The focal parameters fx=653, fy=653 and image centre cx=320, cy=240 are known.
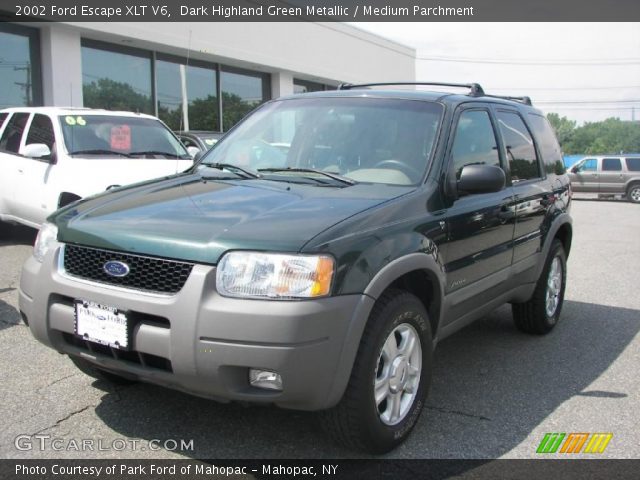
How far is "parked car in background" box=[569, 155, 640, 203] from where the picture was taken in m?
23.1

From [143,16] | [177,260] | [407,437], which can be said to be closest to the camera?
[177,260]

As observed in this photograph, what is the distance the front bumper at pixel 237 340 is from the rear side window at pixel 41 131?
5858 mm

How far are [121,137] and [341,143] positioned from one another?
16.8 feet

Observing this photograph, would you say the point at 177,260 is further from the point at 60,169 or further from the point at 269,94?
the point at 269,94

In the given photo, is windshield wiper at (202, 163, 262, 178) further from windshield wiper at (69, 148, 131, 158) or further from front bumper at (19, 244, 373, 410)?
windshield wiper at (69, 148, 131, 158)

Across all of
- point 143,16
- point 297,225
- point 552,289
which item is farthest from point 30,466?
point 143,16

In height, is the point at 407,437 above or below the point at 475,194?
below

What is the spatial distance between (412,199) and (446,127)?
28.5 inches

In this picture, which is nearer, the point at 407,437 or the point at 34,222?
the point at 407,437

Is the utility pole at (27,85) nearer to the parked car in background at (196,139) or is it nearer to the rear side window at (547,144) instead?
the parked car in background at (196,139)

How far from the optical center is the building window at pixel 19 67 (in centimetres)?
1358

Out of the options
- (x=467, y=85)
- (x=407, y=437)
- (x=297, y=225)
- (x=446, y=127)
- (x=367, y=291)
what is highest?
(x=467, y=85)

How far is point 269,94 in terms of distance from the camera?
2192cm

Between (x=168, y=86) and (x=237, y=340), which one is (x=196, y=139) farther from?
(x=237, y=340)
